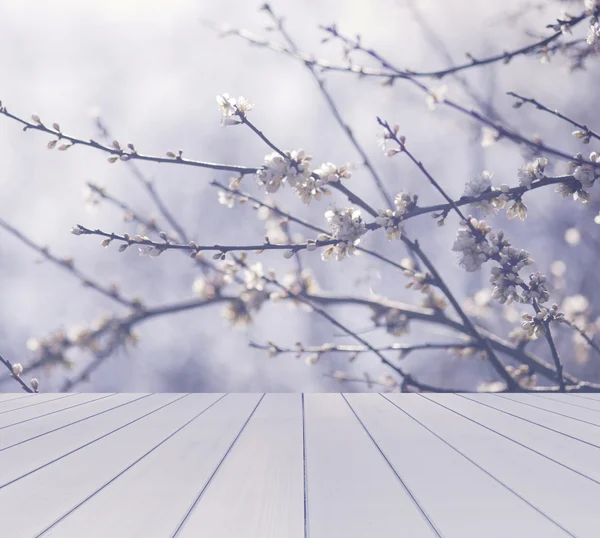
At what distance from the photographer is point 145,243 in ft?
4.21

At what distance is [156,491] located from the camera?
871 mm

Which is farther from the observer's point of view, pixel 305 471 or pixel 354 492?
pixel 305 471

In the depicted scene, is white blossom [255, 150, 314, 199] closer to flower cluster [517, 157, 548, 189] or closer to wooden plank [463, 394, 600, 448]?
flower cluster [517, 157, 548, 189]

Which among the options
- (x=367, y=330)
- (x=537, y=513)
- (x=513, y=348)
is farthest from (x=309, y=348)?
(x=537, y=513)

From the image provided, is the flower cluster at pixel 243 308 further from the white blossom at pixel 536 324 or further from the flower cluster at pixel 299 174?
the white blossom at pixel 536 324

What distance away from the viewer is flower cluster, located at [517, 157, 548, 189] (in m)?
1.27

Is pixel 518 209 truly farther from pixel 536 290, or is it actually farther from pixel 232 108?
→ pixel 232 108

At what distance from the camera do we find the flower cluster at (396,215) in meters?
1.29

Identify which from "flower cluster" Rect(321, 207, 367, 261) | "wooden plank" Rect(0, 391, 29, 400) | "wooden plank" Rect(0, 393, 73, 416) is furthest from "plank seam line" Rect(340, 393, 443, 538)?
"wooden plank" Rect(0, 391, 29, 400)

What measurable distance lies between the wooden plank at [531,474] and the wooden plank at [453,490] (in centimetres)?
2

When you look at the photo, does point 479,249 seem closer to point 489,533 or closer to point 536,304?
point 536,304

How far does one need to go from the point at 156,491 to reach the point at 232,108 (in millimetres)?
A: 782

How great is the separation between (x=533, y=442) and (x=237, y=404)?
0.84 meters

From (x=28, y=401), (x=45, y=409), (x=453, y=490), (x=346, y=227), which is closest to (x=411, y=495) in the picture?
(x=453, y=490)
